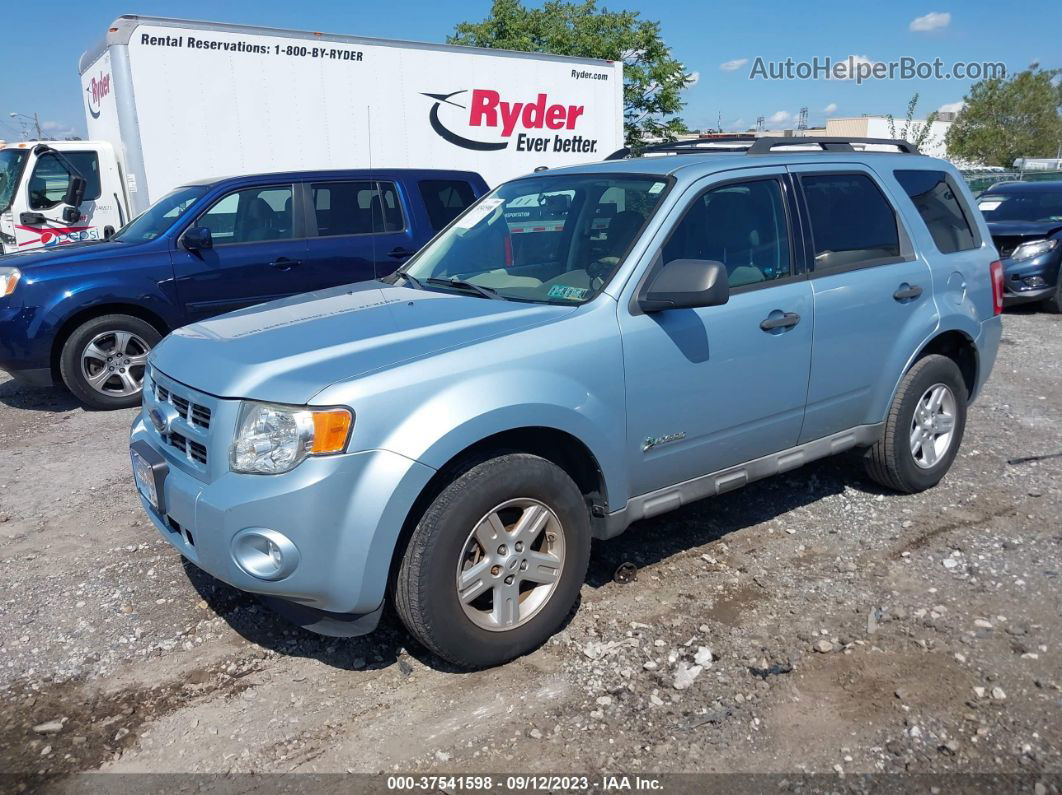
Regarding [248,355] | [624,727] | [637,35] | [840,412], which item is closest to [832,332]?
[840,412]

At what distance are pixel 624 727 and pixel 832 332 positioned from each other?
7.05 ft

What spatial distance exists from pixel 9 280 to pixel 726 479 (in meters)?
5.82

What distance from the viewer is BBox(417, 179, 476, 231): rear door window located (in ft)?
26.9

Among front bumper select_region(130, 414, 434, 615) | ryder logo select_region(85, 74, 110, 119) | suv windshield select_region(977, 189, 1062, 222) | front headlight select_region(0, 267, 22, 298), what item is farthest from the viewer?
suv windshield select_region(977, 189, 1062, 222)

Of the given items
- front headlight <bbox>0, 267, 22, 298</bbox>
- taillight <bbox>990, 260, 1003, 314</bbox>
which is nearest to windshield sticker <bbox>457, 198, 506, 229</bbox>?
taillight <bbox>990, 260, 1003, 314</bbox>

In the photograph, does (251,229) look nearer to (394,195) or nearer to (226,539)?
(394,195)

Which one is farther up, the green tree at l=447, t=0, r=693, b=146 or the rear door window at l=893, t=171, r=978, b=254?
the green tree at l=447, t=0, r=693, b=146

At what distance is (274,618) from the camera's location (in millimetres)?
3686

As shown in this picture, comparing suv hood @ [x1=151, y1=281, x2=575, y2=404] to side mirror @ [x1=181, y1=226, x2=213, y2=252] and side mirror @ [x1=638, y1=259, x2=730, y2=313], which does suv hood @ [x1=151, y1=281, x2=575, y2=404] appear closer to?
side mirror @ [x1=638, y1=259, x2=730, y2=313]

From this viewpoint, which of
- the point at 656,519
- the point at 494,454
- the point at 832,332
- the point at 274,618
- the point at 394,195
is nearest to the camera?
the point at 494,454

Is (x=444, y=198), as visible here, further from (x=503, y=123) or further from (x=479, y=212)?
(x=503, y=123)

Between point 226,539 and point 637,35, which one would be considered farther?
point 637,35

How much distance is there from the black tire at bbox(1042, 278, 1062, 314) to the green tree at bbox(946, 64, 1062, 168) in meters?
36.4

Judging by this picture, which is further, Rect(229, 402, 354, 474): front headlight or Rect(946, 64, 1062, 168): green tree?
Rect(946, 64, 1062, 168): green tree
